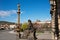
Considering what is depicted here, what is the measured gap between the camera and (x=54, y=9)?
41.4ft

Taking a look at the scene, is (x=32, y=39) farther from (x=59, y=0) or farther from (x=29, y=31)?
(x=59, y=0)

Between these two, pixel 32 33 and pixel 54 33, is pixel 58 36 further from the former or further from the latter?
pixel 32 33

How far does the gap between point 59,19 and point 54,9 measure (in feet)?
3.51

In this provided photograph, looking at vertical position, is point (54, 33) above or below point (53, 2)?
below

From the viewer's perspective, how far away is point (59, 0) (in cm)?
1152

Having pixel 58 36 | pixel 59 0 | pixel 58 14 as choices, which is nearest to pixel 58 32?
pixel 58 36

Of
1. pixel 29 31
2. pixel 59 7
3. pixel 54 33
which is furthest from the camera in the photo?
pixel 29 31

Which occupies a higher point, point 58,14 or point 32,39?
point 58,14

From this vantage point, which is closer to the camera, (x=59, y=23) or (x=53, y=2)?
(x=59, y=23)

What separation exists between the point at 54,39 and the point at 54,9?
1.89 m

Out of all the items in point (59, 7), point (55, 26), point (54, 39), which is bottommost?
point (54, 39)

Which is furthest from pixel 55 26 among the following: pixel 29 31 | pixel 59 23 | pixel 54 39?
pixel 29 31

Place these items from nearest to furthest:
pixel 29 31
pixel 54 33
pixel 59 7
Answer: pixel 59 7 < pixel 54 33 < pixel 29 31

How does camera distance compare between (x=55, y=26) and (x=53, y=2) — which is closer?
(x=55, y=26)
